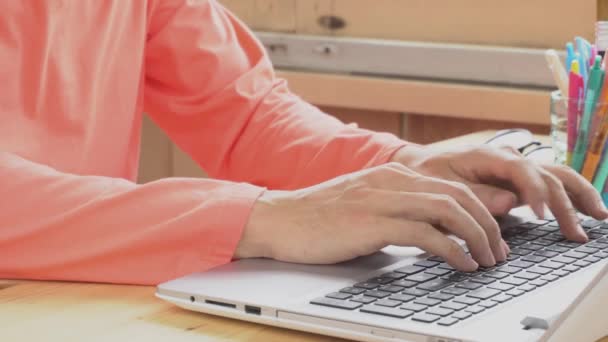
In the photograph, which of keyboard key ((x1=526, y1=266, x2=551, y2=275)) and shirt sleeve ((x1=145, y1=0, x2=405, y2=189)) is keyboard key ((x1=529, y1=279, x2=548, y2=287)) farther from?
shirt sleeve ((x1=145, y1=0, x2=405, y2=189))

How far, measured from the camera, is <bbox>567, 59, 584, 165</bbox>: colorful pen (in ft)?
3.97

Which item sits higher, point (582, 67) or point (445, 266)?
point (582, 67)

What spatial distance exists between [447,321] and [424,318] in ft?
0.05

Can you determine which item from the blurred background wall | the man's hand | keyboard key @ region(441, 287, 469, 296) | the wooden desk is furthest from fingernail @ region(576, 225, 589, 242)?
the blurred background wall

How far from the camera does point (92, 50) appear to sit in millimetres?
1197

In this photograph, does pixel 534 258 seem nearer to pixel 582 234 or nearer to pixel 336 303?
pixel 582 234

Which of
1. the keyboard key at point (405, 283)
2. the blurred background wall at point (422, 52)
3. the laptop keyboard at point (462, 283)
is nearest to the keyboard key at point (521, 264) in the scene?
the laptop keyboard at point (462, 283)

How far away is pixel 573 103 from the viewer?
1214 millimetres

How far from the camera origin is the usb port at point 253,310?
763 millimetres

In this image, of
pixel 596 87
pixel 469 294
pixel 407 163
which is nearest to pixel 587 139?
pixel 596 87

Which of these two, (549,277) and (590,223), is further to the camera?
(590,223)

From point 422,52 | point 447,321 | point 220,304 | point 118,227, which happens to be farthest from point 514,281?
point 422,52

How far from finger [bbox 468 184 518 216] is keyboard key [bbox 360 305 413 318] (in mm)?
291

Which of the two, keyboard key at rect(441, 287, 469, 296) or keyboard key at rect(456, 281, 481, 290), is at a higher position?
keyboard key at rect(441, 287, 469, 296)
